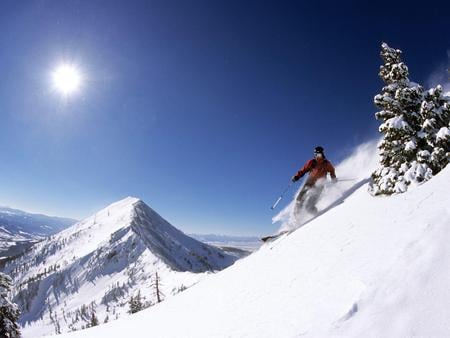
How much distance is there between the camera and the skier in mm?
16141

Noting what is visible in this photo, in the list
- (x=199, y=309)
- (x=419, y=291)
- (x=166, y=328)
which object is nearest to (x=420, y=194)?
(x=419, y=291)

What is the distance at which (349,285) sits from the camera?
21.8 feet

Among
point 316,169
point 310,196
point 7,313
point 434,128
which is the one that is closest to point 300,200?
point 310,196

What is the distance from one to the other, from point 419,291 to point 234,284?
6.30m

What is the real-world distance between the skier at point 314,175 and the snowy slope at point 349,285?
4.41 meters

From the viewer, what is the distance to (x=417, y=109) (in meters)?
15.3

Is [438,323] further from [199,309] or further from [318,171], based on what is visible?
[318,171]

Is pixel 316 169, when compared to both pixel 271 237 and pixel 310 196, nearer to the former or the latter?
pixel 310 196

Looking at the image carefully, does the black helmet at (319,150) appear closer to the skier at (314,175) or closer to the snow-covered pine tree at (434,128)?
the skier at (314,175)

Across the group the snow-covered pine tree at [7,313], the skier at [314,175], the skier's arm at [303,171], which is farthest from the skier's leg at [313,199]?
the snow-covered pine tree at [7,313]

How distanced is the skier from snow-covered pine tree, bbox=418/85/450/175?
13.6 feet

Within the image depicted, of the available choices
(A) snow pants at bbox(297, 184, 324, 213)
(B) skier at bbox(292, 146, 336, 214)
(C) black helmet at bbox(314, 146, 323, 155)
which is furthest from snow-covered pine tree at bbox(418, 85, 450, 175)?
(A) snow pants at bbox(297, 184, 324, 213)

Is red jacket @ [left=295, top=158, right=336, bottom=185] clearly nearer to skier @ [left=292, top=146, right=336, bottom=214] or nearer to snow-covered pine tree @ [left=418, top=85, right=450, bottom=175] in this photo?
skier @ [left=292, top=146, right=336, bottom=214]

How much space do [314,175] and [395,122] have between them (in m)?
4.49
